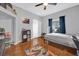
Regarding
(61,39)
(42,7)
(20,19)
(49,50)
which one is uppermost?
(42,7)

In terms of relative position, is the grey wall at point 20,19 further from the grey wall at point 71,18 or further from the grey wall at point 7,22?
the grey wall at point 71,18

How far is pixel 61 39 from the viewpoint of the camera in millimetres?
1482

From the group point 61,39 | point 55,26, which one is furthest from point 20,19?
point 61,39

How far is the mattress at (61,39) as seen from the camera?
1406 mm

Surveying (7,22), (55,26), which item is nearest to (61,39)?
(55,26)

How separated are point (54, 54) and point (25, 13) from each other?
2.65ft

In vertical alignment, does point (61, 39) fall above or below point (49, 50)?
above

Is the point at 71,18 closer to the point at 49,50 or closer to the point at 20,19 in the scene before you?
the point at 49,50

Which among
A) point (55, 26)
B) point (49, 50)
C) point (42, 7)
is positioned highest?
point (42, 7)

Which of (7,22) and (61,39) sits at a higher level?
(7,22)

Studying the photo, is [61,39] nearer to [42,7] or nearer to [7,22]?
[42,7]

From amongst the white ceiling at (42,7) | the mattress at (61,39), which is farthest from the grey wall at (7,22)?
the mattress at (61,39)

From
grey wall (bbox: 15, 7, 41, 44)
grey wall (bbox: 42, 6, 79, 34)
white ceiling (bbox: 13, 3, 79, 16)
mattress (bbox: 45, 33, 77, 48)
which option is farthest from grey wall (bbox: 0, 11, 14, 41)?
grey wall (bbox: 42, 6, 79, 34)

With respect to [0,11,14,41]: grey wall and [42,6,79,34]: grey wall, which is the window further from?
[0,11,14,41]: grey wall
